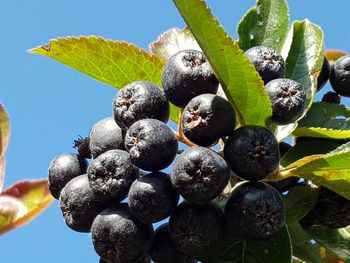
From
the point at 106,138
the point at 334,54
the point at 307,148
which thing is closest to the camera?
the point at 106,138

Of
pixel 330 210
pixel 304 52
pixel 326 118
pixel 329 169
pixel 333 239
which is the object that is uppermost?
pixel 304 52

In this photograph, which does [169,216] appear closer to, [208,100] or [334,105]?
[208,100]

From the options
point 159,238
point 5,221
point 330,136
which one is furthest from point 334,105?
point 5,221

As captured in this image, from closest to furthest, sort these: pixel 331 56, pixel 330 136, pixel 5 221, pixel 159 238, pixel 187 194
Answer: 1. pixel 187 194
2. pixel 159 238
3. pixel 330 136
4. pixel 5 221
5. pixel 331 56

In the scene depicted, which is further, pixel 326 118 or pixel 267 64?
pixel 326 118

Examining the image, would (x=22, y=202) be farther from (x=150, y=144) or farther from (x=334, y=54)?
(x=334, y=54)

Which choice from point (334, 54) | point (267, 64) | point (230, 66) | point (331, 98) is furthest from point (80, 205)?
point (334, 54)

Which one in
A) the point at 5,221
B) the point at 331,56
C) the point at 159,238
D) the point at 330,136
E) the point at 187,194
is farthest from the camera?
the point at 331,56
